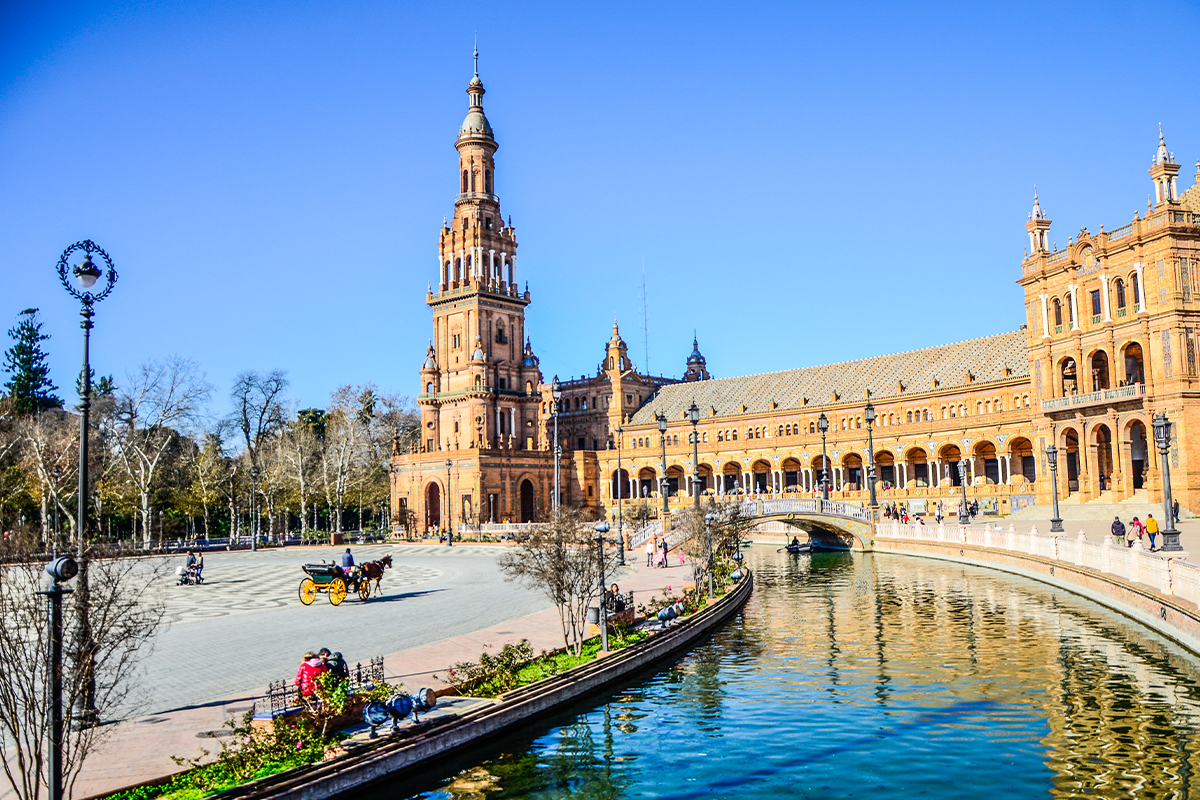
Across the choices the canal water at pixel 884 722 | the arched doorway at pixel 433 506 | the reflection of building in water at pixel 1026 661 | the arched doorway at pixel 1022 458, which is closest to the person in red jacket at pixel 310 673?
the canal water at pixel 884 722

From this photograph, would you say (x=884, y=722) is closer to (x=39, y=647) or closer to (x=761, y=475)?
(x=39, y=647)

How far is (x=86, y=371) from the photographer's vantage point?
13.0 meters

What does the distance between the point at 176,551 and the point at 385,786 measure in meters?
53.7

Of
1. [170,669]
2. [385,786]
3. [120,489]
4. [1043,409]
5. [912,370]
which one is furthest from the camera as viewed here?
[912,370]

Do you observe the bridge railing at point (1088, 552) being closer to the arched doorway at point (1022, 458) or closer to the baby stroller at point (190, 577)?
the arched doorway at point (1022, 458)

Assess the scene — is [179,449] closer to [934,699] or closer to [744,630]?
[744,630]

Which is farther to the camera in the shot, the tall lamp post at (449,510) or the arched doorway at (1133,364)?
the tall lamp post at (449,510)

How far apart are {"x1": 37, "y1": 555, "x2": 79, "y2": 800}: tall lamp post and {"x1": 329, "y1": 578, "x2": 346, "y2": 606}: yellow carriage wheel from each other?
19224mm

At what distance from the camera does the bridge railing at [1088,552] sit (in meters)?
20.8

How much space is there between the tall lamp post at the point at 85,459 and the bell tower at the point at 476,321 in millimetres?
64593

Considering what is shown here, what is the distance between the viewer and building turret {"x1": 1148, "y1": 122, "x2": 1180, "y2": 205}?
5084 cm

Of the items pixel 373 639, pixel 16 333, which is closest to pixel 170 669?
pixel 373 639

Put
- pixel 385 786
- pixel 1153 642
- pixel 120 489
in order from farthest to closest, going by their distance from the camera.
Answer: pixel 120 489 → pixel 1153 642 → pixel 385 786

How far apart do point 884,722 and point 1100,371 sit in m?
50.0
